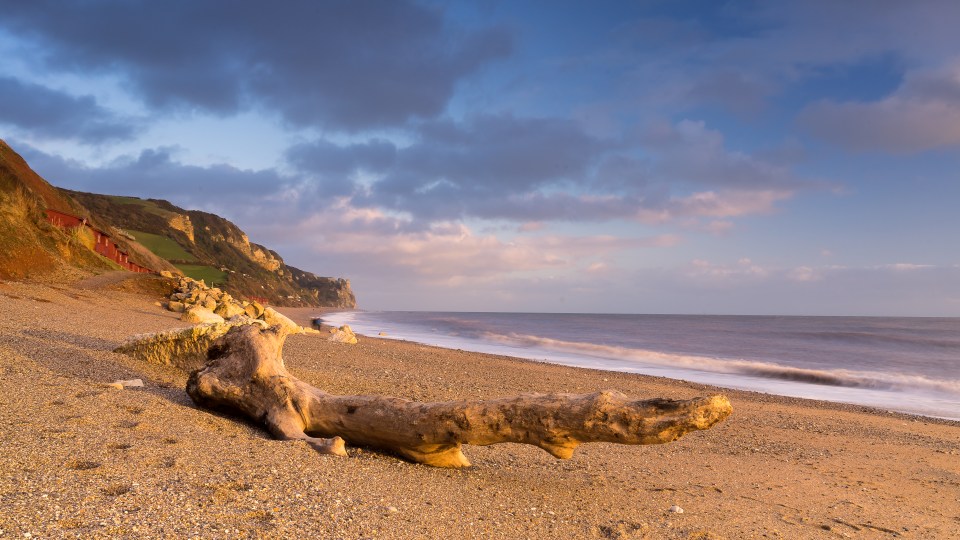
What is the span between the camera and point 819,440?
8469mm

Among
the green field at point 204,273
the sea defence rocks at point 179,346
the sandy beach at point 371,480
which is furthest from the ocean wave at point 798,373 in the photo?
the green field at point 204,273

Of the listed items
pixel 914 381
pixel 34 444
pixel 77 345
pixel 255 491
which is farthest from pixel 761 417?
pixel 914 381

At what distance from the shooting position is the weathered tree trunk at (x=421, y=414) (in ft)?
13.3

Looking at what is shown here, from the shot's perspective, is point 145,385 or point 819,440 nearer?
point 145,385

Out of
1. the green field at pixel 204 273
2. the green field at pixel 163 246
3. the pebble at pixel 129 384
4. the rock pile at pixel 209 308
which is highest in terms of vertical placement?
the green field at pixel 163 246

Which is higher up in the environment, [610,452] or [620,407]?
[620,407]

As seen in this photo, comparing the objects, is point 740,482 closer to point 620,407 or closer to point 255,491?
point 620,407

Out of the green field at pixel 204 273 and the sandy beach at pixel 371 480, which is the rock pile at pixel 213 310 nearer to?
the sandy beach at pixel 371 480

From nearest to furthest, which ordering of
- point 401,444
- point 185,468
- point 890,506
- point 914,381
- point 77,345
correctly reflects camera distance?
point 185,468
point 401,444
point 890,506
point 77,345
point 914,381

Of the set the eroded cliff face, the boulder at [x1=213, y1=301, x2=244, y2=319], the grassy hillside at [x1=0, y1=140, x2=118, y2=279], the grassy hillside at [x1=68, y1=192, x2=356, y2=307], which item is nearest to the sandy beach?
the boulder at [x1=213, y1=301, x2=244, y2=319]

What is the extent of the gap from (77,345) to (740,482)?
857cm

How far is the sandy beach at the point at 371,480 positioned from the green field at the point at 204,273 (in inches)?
1829

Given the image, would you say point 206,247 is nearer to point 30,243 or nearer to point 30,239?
point 30,239

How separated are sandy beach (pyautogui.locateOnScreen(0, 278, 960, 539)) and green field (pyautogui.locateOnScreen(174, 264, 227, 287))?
4646 centimetres
